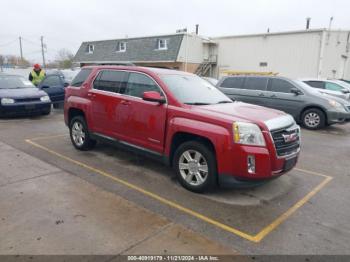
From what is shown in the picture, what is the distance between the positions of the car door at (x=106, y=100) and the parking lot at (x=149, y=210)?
64cm

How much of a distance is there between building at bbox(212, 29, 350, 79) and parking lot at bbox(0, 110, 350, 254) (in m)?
19.6

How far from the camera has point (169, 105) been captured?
174 inches

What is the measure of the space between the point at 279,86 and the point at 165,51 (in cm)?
1866

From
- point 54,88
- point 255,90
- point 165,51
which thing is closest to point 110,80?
point 255,90

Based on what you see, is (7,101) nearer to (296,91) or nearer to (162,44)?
(296,91)

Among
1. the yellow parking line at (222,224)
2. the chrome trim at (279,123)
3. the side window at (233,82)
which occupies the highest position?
the side window at (233,82)

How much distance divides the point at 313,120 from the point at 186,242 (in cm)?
809

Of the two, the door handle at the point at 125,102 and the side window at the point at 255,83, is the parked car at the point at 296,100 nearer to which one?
the side window at the point at 255,83

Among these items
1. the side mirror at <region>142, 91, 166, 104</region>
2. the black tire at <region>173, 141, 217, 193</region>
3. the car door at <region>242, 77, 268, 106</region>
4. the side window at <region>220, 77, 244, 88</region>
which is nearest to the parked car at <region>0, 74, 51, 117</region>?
the side window at <region>220, 77, 244, 88</region>

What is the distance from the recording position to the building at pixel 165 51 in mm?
26703

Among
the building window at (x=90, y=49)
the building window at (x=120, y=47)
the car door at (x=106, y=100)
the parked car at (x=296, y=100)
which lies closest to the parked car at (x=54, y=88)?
the car door at (x=106, y=100)

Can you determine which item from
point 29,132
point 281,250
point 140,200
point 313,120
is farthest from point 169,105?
point 313,120

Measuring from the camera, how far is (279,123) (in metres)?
4.06

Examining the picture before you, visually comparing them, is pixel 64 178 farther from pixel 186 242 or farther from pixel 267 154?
pixel 267 154
